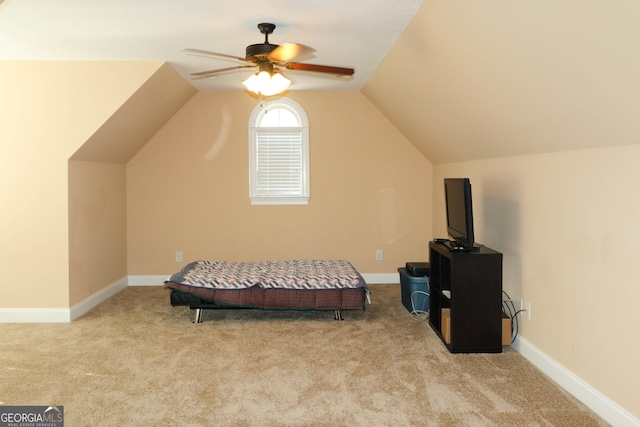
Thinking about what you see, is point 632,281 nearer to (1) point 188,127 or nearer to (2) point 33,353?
(2) point 33,353

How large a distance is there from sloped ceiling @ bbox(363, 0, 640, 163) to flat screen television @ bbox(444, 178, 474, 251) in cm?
44

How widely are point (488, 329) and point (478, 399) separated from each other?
0.94 m

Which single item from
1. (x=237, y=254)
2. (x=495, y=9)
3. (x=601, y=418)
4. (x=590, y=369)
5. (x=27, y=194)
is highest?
(x=495, y=9)

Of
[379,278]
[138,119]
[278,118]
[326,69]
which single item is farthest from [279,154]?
[326,69]

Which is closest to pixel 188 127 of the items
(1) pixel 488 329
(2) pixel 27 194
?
(2) pixel 27 194

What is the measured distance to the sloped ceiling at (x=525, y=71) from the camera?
2.32 metres

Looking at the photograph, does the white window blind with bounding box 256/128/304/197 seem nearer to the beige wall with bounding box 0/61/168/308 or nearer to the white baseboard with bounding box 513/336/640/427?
the beige wall with bounding box 0/61/168/308

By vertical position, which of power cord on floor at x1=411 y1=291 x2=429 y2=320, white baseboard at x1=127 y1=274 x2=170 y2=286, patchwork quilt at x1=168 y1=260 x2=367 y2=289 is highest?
patchwork quilt at x1=168 y1=260 x2=367 y2=289

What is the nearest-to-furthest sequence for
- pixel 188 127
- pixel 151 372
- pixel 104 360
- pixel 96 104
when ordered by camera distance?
pixel 151 372
pixel 104 360
pixel 96 104
pixel 188 127

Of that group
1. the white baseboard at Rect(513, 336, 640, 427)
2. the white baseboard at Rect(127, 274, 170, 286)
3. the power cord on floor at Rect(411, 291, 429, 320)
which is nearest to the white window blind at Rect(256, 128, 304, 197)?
the white baseboard at Rect(127, 274, 170, 286)

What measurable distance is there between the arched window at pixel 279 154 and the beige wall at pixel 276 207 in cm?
9

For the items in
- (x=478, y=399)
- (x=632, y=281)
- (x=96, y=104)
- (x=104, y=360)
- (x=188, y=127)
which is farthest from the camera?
(x=188, y=127)

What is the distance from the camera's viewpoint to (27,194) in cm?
510

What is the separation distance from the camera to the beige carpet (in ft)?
10.2
